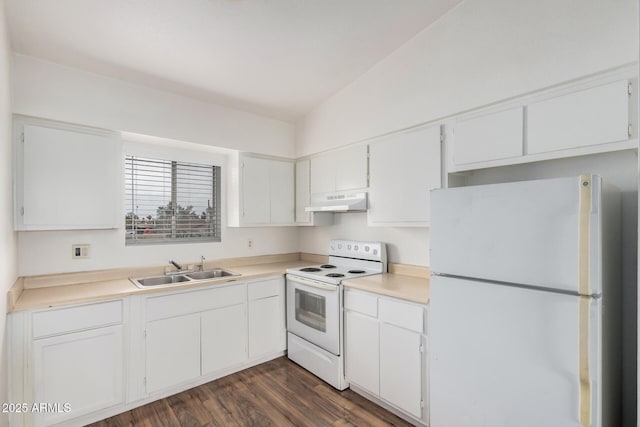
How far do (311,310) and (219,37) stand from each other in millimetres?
2315

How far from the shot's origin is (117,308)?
2.30m

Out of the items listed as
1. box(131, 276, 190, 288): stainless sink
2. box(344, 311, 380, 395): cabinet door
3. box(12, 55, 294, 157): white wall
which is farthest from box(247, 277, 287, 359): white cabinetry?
box(12, 55, 294, 157): white wall

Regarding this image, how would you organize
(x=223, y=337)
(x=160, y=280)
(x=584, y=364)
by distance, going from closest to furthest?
(x=584, y=364)
(x=223, y=337)
(x=160, y=280)

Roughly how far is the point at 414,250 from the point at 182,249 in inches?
86.6

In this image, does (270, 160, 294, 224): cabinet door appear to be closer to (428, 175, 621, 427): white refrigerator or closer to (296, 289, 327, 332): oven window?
(296, 289, 327, 332): oven window

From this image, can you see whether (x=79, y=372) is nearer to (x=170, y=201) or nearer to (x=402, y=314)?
Result: (x=170, y=201)

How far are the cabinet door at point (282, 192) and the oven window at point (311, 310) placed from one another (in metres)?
0.92

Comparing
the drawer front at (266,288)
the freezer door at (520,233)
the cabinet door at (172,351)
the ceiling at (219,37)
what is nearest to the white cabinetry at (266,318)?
the drawer front at (266,288)

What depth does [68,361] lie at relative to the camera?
211 cm

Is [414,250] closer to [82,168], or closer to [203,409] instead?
[203,409]

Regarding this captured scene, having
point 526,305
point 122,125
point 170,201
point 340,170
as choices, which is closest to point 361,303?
point 526,305

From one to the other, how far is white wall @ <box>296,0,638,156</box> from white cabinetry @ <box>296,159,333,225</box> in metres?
0.59

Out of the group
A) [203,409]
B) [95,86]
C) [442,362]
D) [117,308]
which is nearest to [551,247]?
[442,362]

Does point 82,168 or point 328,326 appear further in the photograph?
point 328,326
